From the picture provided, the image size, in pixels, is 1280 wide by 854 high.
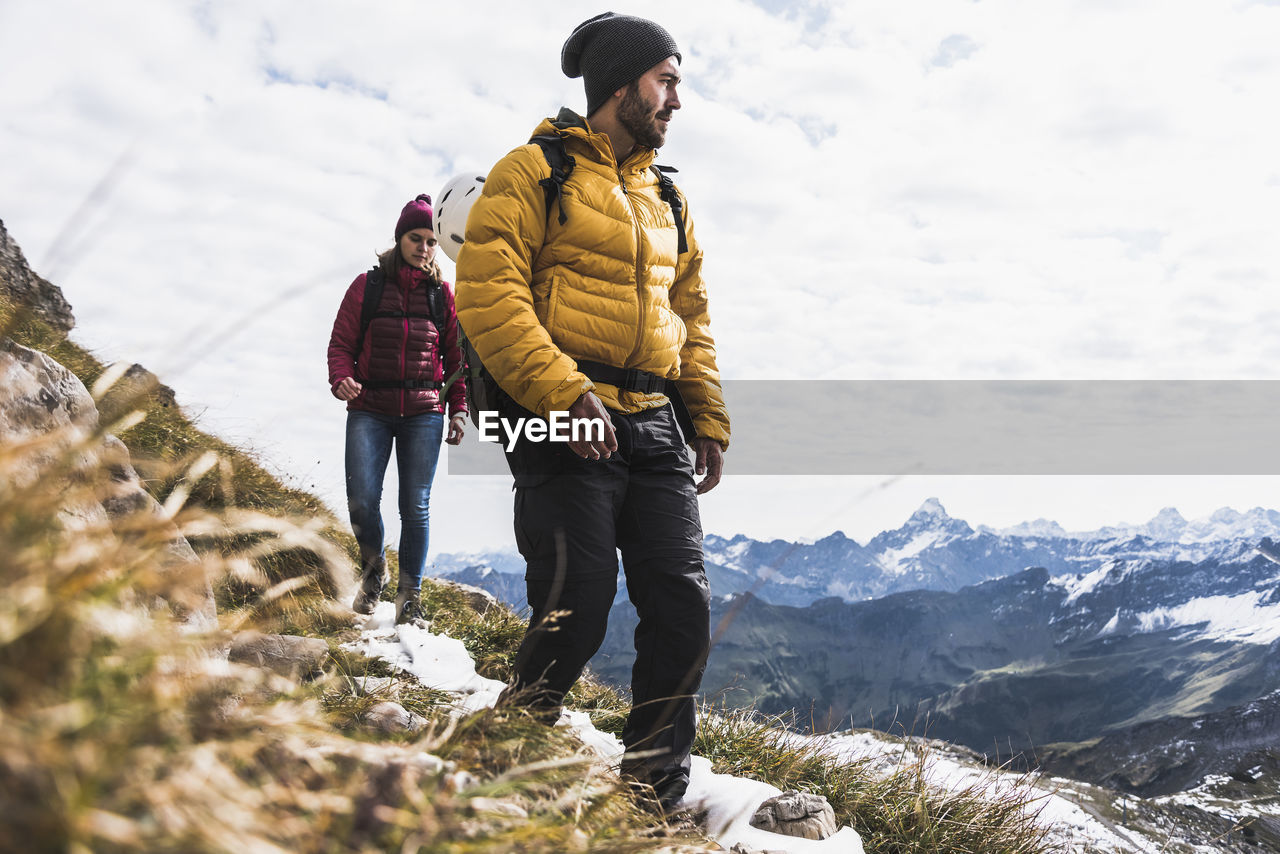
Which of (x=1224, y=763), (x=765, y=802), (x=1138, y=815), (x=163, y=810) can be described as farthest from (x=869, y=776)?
(x=1224, y=763)

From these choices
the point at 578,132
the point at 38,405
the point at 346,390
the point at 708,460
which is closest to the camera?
the point at 38,405

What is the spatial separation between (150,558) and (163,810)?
52 cm

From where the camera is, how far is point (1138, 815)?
10.6 metres

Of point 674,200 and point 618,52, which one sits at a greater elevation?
point 618,52

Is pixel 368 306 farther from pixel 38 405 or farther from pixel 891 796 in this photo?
pixel 891 796

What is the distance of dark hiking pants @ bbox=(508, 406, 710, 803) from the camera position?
320cm

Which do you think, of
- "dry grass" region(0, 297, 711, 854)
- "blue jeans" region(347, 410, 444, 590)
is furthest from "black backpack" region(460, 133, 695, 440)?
"blue jeans" region(347, 410, 444, 590)

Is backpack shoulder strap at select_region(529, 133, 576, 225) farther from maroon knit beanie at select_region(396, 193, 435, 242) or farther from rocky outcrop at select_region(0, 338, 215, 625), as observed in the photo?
maroon knit beanie at select_region(396, 193, 435, 242)

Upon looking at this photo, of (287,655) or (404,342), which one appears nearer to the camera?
(287,655)

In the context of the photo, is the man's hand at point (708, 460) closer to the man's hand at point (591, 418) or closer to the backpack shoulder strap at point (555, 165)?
the man's hand at point (591, 418)

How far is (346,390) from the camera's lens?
5879 mm

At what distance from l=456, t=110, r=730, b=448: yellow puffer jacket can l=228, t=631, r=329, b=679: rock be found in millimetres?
1799

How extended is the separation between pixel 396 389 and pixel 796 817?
13.8 ft

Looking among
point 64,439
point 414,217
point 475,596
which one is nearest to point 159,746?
point 64,439
